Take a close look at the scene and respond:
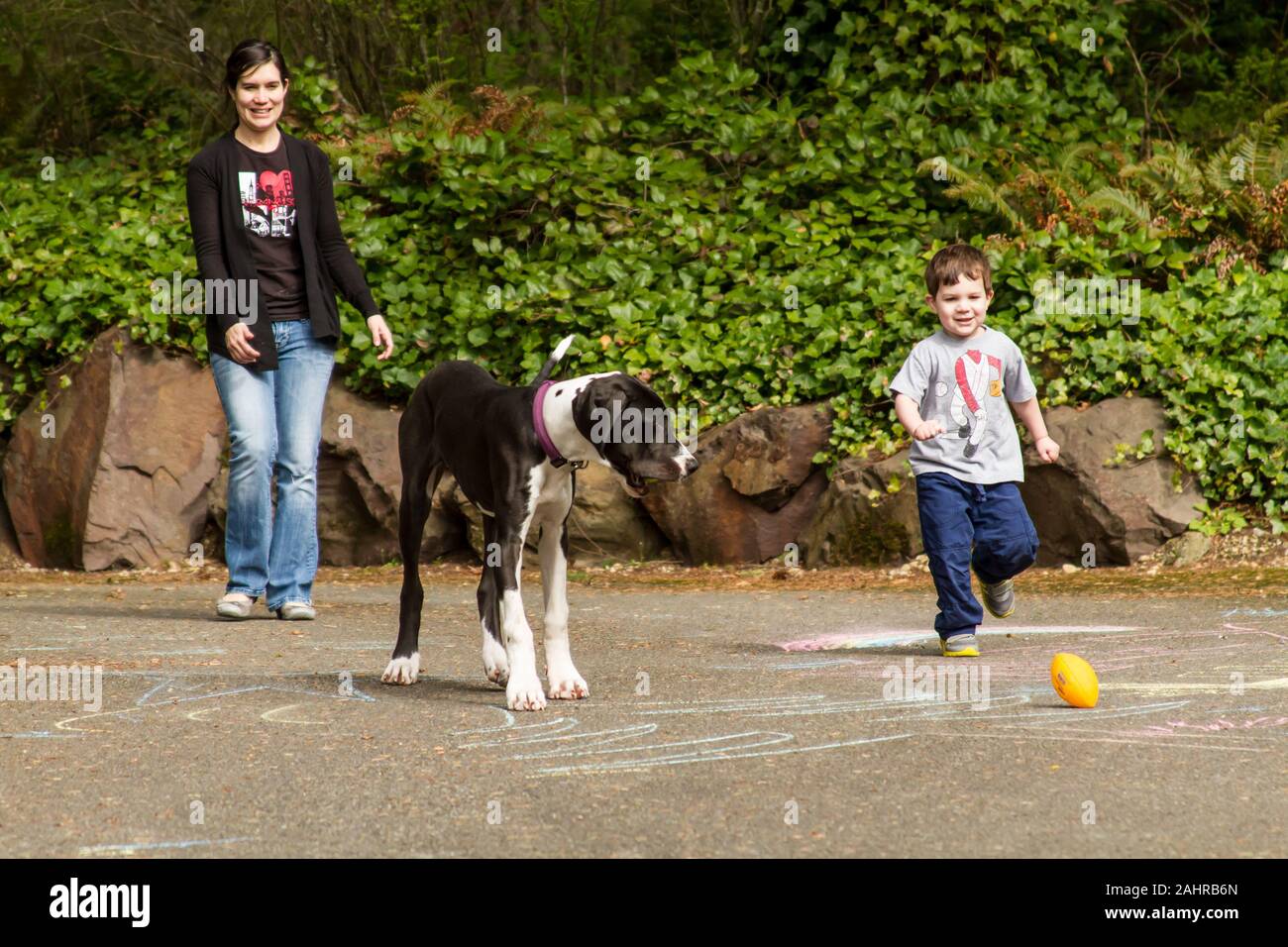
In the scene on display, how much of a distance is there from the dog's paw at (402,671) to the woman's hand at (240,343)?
7.41 feet

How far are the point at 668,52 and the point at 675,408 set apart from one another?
5.77m

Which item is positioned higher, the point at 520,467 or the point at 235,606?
the point at 520,467

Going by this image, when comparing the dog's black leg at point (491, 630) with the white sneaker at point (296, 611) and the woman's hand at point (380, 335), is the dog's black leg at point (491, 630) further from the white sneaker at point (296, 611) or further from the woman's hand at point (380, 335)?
the white sneaker at point (296, 611)

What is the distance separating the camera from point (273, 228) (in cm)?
782

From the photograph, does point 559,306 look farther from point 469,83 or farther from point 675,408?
point 469,83

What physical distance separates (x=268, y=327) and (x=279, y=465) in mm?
677

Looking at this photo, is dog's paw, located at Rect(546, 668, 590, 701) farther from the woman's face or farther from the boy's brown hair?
the woman's face

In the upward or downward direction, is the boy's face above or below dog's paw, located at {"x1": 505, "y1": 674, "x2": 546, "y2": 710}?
above

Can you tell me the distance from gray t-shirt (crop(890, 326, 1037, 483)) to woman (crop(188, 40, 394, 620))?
8.69ft

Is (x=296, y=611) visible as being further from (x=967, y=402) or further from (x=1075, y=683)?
(x=1075, y=683)

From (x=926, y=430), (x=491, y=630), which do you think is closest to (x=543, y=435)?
(x=491, y=630)

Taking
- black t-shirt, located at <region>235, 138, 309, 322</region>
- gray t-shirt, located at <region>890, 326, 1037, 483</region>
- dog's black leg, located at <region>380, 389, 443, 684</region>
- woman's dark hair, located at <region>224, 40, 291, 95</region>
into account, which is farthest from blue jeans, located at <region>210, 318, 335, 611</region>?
gray t-shirt, located at <region>890, 326, 1037, 483</region>

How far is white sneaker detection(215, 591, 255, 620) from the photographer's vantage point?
25.3 ft

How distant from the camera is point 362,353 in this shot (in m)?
11.5
